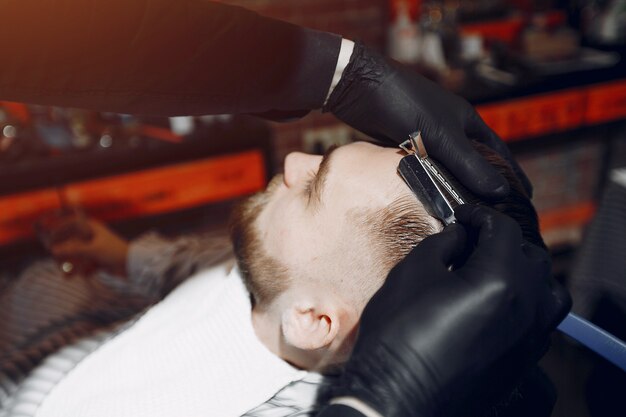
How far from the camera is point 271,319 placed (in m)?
1.24

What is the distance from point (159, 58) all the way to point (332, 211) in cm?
47

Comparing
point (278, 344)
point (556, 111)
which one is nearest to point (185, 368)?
point (278, 344)

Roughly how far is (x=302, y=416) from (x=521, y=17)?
3.27 meters

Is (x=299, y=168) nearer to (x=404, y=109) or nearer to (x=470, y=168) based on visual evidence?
(x=404, y=109)

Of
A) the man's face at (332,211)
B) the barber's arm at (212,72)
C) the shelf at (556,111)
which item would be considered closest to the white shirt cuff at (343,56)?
the barber's arm at (212,72)

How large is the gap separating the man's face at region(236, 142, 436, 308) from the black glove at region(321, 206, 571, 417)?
0.81ft

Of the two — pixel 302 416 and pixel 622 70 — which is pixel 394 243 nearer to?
pixel 302 416

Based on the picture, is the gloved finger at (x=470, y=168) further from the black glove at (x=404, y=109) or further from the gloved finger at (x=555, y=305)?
the gloved finger at (x=555, y=305)

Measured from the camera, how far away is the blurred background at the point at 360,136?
230 cm

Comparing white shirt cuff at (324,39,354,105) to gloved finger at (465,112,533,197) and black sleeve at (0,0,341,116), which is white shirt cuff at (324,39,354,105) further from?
gloved finger at (465,112,533,197)

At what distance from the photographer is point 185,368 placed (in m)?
1.26

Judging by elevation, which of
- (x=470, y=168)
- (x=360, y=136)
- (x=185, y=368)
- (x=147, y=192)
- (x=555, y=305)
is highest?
(x=470, y=168)

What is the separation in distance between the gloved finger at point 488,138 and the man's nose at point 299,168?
0.35m

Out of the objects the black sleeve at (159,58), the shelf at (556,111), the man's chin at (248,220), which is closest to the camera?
the black sleeve at (159,58)
